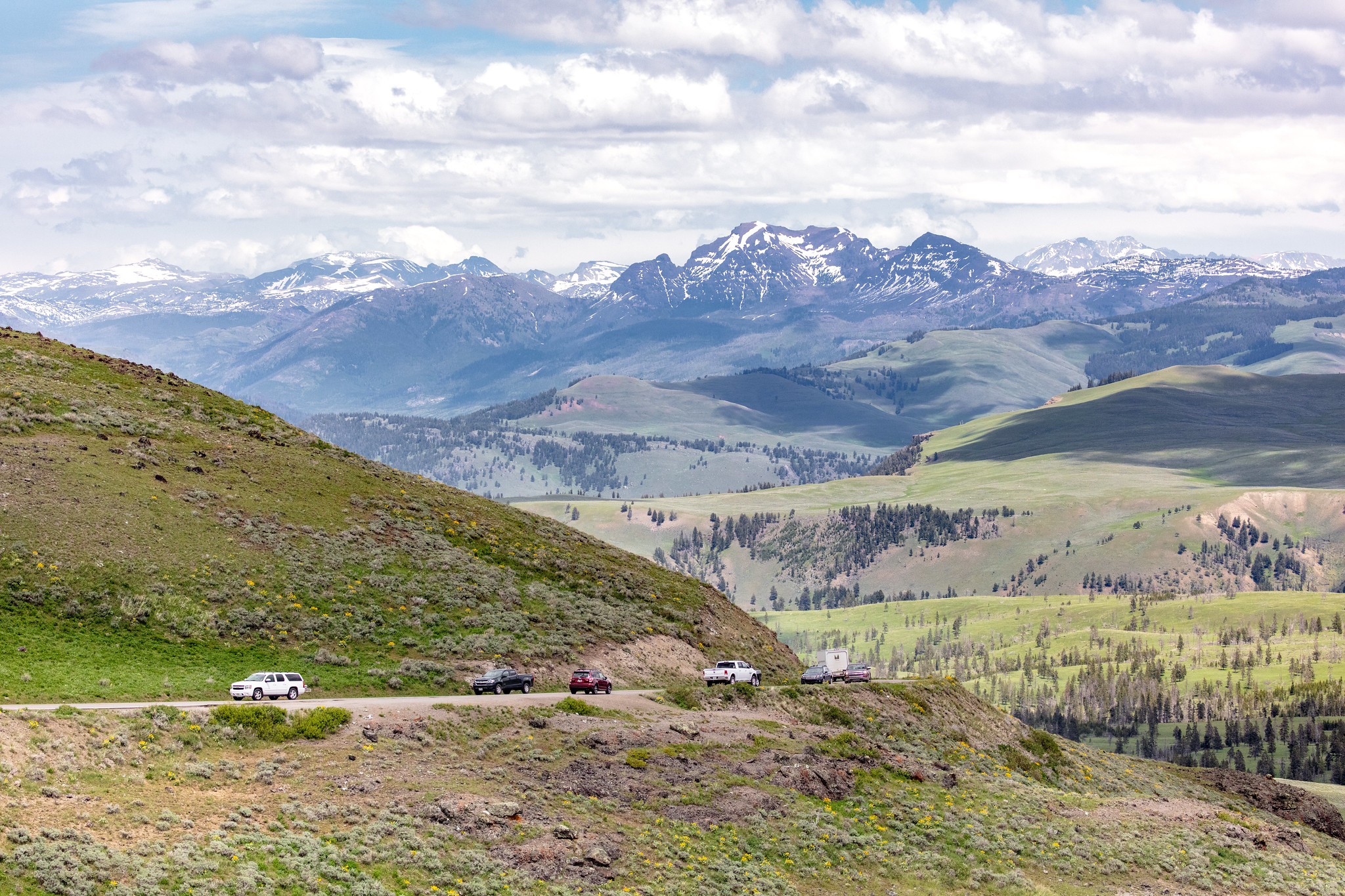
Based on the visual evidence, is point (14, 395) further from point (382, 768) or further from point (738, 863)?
point (738, 863)

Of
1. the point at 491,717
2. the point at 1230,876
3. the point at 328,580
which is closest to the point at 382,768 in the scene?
the point at 491,717

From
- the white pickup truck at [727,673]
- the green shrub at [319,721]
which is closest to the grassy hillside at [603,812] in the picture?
the green shrub at [319,721]

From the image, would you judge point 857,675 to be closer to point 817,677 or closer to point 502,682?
point 817,677

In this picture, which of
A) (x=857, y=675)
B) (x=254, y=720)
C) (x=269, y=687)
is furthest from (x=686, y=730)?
(x=857, y=675)

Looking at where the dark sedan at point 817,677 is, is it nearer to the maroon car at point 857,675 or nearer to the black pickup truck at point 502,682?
the maroon car at point 857,675

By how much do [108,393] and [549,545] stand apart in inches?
1480

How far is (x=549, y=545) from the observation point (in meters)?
99.7

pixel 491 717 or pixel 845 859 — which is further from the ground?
pixel 491 717

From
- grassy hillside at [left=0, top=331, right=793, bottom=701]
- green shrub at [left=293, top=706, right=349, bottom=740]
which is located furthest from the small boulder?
green shrub at [left=293, top=706, right=349, bottom=740]

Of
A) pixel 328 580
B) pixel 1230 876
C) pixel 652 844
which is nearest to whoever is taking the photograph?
pixel 652 844

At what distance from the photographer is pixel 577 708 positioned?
6325 centimetres

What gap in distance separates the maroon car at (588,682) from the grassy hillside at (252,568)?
11.7 ft

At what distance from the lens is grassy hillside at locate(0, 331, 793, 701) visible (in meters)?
62.8

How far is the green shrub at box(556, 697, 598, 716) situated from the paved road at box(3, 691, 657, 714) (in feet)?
3.82
